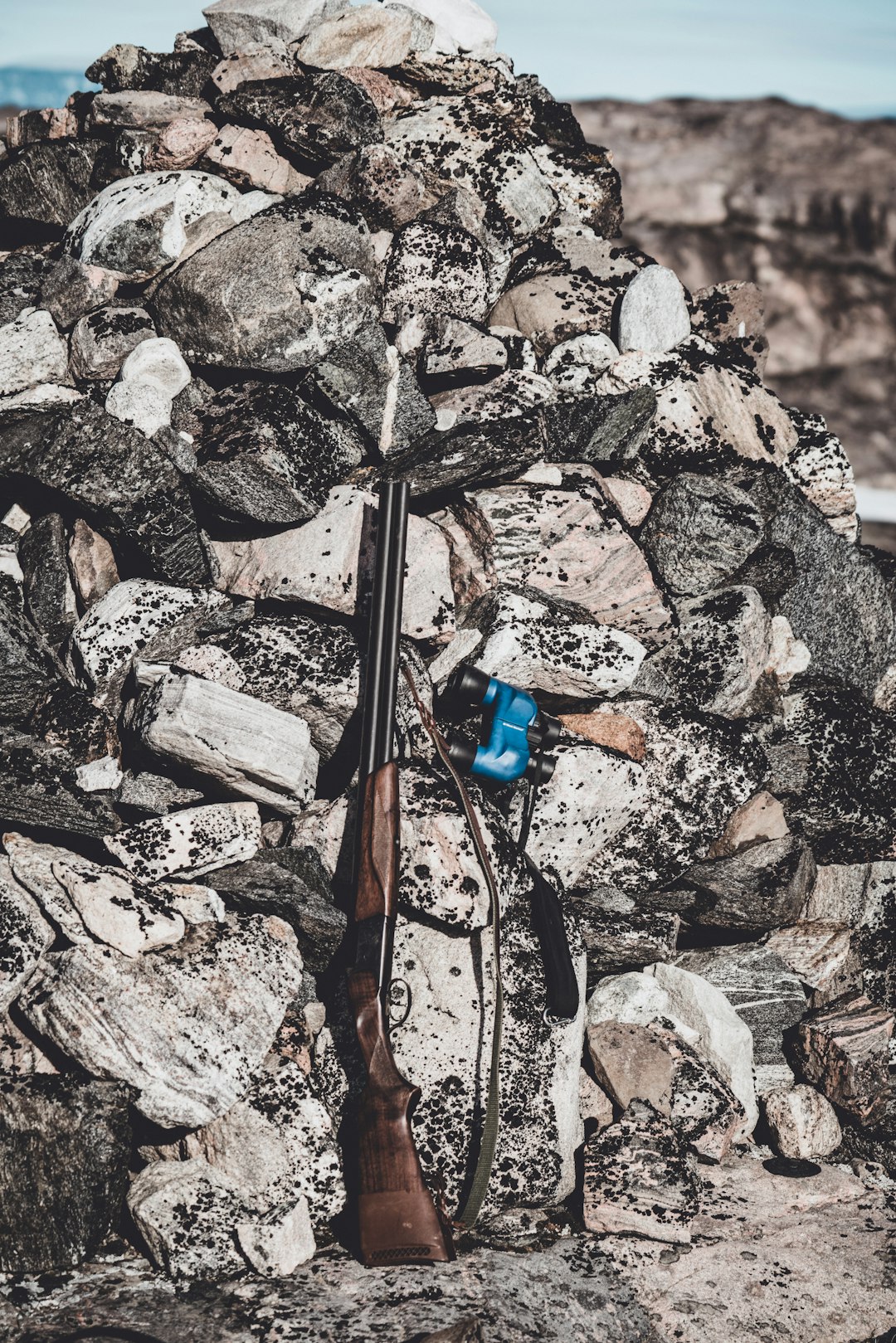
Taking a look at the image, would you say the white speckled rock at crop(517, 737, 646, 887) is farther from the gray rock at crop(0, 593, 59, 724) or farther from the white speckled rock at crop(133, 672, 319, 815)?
the gray rock at crop(0, 593, 59, 724)

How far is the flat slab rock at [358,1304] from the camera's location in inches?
180

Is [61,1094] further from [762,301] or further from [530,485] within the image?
[762,301]

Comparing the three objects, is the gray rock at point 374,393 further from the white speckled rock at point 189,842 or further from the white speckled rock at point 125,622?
the white speckled rock at point 189,842

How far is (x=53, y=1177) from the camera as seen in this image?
492cm

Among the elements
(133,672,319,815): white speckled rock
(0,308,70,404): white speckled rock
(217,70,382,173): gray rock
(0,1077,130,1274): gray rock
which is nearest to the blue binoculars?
(133,672,319,815): white speckled rock

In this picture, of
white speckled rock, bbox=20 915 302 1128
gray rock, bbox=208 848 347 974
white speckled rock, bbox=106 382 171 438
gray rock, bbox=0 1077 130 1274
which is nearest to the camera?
gray rock, bbox=0 1077 130 1274

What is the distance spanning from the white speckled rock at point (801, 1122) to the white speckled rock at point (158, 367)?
5710 millimetres

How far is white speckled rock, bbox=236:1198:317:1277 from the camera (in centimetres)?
496

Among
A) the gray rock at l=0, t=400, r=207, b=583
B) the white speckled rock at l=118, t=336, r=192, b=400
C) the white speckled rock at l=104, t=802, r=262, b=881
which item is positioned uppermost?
the white speckled rock at l=118, t=336, r=192, b=400

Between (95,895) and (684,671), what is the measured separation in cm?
394

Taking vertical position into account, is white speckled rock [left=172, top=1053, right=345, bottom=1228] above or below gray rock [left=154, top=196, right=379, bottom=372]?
below

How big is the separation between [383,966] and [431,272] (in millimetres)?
4837

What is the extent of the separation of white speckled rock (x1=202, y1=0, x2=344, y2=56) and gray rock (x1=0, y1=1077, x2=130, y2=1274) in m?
7.75

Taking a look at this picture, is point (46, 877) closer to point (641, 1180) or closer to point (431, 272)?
point (641, 1180)
